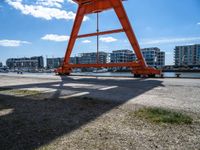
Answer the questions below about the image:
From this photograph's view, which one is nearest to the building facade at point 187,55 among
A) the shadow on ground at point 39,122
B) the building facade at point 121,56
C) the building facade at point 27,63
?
the building facade at point 121,56

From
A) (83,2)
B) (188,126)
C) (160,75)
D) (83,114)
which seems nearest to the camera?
(188,126)

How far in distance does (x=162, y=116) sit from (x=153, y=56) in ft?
379

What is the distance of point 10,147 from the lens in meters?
→ 3.01

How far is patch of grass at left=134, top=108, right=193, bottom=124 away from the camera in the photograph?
4230 mm

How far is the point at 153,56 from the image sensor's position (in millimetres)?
115312

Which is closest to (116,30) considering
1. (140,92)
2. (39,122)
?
(140,92)

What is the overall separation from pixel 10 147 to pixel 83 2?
22.5m

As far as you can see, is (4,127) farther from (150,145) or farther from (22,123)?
(150,145)

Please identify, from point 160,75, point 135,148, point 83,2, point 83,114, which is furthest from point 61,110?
point 83,2

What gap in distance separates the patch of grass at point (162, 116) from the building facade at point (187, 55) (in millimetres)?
127019

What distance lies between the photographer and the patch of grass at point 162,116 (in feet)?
13.9

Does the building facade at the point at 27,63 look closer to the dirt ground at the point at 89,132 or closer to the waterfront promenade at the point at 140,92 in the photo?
the waterfront promenade at the point at 140,92

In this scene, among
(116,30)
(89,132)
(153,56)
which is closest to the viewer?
(89,132)

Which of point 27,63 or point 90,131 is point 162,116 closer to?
point 90,131
